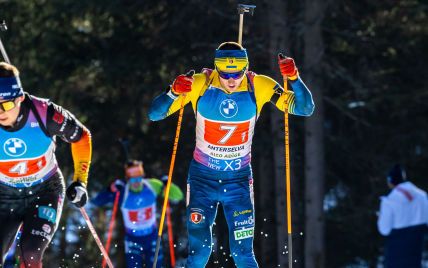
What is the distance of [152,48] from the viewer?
1972 centimetres

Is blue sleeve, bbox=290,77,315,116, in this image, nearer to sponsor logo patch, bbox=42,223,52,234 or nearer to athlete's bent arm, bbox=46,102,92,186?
athlete's bent arm, bbox=46,102,92,186

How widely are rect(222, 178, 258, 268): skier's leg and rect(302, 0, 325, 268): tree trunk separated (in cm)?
875

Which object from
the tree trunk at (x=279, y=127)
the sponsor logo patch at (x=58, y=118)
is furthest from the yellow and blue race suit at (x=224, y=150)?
the tree trunk at (x=279, y=127)

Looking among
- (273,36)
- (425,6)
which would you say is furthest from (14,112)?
(425,6)

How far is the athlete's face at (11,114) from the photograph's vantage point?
27.3 ft

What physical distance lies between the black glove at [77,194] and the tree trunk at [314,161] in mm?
9353

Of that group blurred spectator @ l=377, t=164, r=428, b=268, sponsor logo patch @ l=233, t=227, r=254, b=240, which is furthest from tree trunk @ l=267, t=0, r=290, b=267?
sponsor logo patch @ l=233, t=227, r=254, b=240

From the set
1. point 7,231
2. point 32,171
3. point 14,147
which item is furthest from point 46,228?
point 14,147

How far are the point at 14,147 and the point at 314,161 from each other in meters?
10.1

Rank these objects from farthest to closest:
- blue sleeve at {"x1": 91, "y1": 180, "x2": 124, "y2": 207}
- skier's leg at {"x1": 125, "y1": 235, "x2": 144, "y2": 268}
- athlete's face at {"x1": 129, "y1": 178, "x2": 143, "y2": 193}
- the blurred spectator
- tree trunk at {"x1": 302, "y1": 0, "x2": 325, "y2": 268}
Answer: tree trunk at {"x1": 302, "y1": 0, "x2": 325, "y2": 268}, blue sleeve at {"x1": 91, "y1": 180, "x2": 124, "y2": 207}, athlete's face at {"x1": 129, "y1": 178, "x2": 143, "y2": 193}, skier's leg at {"x1": 125, "y1": 235, "x2": 144, "y2": 268}, the blurred spectator

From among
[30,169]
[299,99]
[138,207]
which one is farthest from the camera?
[138,207]

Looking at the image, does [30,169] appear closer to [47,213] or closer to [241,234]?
[47,213]

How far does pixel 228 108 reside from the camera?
8.84 meters

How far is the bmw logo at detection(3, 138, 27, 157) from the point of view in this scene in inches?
334
